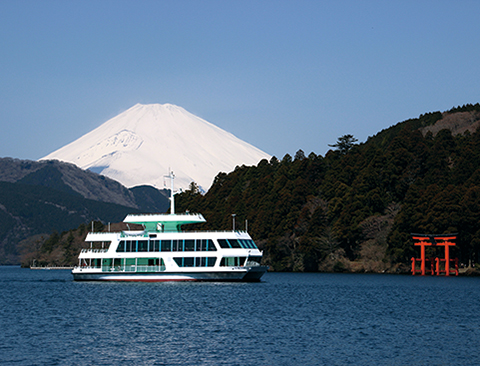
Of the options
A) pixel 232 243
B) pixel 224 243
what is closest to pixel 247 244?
pixel 232 243

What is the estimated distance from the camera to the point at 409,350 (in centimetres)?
2855

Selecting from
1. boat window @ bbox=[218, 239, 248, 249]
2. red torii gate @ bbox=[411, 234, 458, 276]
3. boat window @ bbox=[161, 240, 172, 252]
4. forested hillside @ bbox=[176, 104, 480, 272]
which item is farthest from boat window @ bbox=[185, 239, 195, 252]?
forested hillside @ bbox=[176, 104, 480, 272]

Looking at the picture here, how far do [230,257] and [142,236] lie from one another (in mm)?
8764

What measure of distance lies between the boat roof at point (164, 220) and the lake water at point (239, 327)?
8.47 m

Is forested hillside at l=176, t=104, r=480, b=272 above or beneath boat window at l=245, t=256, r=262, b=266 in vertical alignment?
above

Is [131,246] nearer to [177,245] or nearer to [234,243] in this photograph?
[177,245]

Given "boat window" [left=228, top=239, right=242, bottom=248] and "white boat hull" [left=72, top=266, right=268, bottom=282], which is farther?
"boat window" [left=228, top=239, right=242, bottom=248]

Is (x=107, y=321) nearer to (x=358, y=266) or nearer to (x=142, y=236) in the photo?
(x=142, y=236)

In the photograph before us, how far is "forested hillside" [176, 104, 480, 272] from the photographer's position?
283 feet

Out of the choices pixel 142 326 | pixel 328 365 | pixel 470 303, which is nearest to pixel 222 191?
pixel 470 303

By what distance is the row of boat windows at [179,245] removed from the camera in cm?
6117

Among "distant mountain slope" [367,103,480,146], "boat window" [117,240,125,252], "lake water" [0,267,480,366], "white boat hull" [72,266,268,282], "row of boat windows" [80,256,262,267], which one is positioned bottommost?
"lake water" [0,267,480,366]

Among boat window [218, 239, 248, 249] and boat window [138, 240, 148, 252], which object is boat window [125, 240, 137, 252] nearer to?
boat window [138, 240, 148, 252]

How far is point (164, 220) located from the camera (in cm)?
6344
